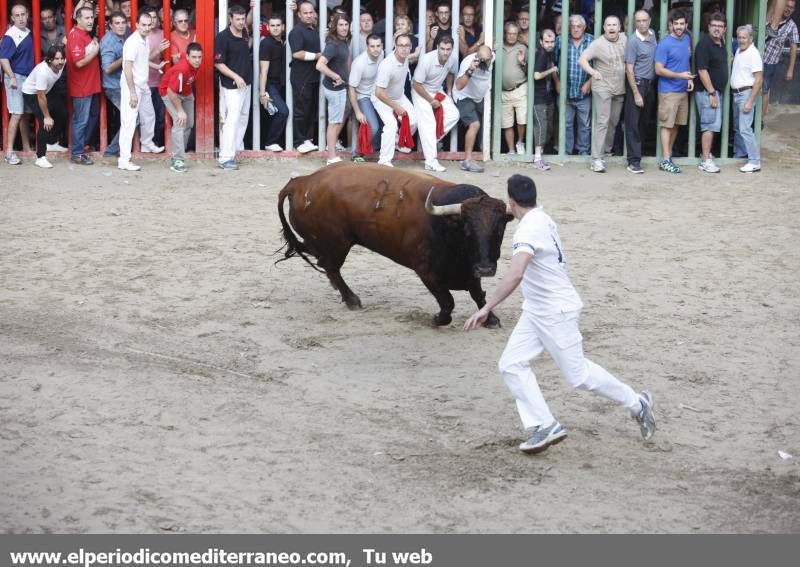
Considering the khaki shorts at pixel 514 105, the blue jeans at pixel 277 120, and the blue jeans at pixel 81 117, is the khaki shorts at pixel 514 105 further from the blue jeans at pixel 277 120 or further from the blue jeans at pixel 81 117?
the blue jeans at pixel 81 117

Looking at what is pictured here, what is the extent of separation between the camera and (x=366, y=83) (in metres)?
16.3

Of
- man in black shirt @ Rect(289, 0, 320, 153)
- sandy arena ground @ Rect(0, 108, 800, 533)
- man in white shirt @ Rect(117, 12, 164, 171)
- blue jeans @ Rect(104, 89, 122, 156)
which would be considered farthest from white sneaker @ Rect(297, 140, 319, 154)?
blue jeans @ Rect(104, 89, 122, 156)

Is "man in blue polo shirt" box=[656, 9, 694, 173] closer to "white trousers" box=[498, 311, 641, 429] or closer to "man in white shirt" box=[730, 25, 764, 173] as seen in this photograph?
"man in white shirt" box=[730, 25, 764, 173]

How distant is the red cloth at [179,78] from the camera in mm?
15820

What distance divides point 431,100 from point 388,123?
23.4 inches

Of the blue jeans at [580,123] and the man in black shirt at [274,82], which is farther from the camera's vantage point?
the blue jeans at [580,123]

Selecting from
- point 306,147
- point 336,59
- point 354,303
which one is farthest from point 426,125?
point 354,303

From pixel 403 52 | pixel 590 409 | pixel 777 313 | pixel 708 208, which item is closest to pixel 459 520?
pixel 590 409

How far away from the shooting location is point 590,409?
8812mm

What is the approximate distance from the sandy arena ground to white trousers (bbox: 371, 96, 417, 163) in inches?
78.2

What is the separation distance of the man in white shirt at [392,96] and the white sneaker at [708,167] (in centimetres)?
357

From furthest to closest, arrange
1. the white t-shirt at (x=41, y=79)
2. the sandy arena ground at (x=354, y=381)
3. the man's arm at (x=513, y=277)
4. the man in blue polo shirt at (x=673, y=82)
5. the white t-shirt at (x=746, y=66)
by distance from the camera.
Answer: the white t-shirt at (x=746, y=66) → the man in blue polo shirt at (x=673, y=82) → the white t-shirt at (x=41, y=79) → the man's arm at (x=513, y=277) → the sandy arena ground at (x=354, y=381)

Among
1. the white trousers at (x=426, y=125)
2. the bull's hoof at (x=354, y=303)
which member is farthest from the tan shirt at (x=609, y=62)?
the bull's hoof at (x=354, y=303)

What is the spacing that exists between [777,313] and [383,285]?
3.35 m
